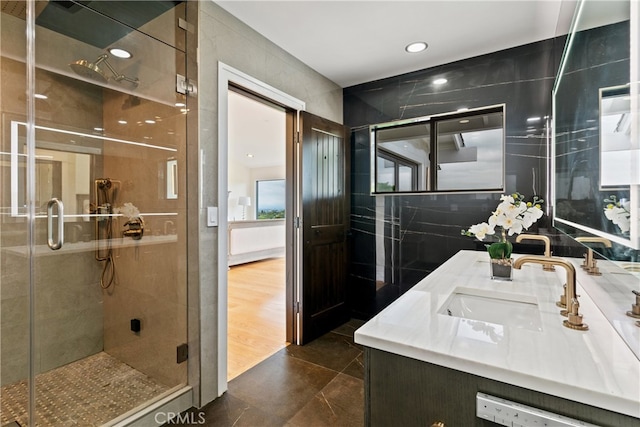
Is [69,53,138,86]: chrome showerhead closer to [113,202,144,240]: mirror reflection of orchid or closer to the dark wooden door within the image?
[113,202,144,240]: mirror reflection of orchid

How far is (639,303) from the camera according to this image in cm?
82

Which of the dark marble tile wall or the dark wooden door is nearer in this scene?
the dark marble tile wall

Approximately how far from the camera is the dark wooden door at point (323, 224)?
277 cm

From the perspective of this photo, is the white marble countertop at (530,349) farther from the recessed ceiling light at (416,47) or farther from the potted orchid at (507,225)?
the recessed ceiling light at (416,47)

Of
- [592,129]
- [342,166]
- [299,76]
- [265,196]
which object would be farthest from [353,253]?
[265,196]

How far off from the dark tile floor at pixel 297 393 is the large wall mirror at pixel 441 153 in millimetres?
1767

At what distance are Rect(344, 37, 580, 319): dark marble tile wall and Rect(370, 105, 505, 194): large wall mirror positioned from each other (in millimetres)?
94

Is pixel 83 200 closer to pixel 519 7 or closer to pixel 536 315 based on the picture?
pixel 536 315

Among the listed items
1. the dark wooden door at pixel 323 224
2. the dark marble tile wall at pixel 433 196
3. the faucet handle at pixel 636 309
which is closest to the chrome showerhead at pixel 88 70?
the dark wooden door at pixel 323 224

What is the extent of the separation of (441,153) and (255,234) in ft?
14.4

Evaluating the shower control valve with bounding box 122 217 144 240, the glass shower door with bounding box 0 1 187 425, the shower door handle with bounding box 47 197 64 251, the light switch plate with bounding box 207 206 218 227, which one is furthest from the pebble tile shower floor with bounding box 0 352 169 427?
the light switch plate with bounding box 207 206 218 227

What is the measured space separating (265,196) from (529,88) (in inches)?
301

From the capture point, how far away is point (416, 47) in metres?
2.57

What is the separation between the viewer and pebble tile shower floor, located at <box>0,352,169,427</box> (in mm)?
1736
